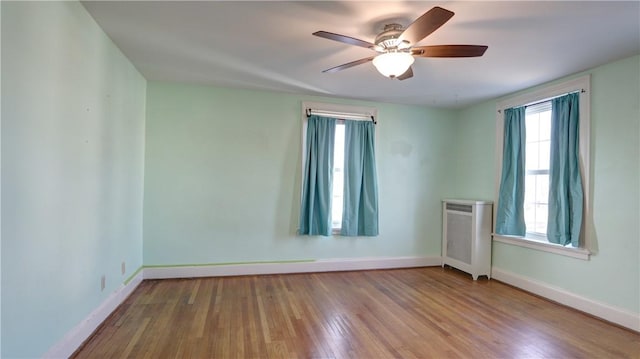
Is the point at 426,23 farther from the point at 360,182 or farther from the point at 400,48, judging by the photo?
the point at 360,182

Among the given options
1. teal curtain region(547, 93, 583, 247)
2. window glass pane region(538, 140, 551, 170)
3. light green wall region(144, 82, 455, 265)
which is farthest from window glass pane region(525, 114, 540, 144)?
light green wall region(144, 82, 455, 265)

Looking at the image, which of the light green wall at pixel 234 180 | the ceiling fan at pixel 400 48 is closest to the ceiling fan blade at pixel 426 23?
the ceiling fan at pixel 400 48

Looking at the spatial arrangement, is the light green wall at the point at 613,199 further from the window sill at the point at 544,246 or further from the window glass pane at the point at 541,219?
the window glass pane at the point at 541,219

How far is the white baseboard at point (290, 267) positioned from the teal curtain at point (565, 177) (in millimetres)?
1822

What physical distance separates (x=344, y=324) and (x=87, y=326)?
1985mm

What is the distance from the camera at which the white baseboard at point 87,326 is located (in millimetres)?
1958

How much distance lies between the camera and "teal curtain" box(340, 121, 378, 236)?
431 cm

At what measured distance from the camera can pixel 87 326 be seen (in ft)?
7.55

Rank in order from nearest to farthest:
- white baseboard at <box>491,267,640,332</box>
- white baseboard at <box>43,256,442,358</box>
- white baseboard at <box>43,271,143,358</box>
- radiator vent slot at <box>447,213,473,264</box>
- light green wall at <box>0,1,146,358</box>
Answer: light green wall at <box>0,1,146,358</box> → white baseboard at <box>43,271,143,358</box> → white baseboard at <box>43,256,442,358</box> → white baseboard at <box>491,267,640,332</box> → radiator vent slot at <box>447,213,473,264</box>

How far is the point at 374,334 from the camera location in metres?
2.49

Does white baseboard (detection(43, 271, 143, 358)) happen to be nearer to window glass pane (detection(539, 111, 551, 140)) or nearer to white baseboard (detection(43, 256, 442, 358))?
white baseboard (detection(43, 256, 442, 358))

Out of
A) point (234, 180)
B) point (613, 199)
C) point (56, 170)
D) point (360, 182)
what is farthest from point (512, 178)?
point (56, 170)

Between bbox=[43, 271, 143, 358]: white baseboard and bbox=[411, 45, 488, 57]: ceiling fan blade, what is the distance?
3.05 metres

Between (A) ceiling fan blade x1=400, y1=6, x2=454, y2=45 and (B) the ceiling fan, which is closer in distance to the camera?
(A) ceiling fan blade x1=400, y1=6, x2=454, y2=45
